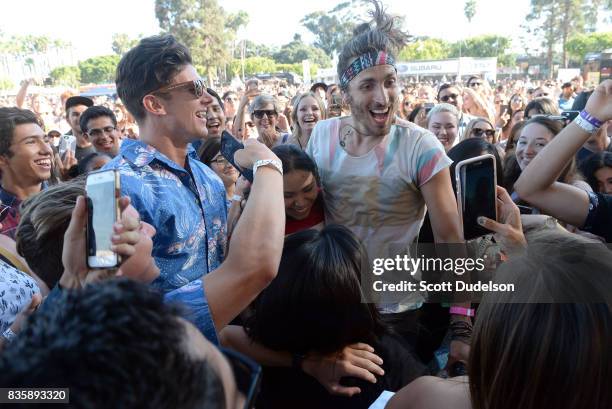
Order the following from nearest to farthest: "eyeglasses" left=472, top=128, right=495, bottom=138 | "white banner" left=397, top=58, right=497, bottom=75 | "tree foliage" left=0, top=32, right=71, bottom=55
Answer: "eyeglasses" left=472, top=128, right=495, bottom=138 < "white banner" left=397, top=58, right=497, bottom=75 < "tree foliage" left=0, top=32, right=71, bottom=55

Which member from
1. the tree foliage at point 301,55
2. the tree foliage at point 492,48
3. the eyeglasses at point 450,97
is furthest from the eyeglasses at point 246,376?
the tree foliage at point 301,55

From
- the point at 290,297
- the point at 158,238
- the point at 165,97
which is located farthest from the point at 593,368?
the point at 165,97

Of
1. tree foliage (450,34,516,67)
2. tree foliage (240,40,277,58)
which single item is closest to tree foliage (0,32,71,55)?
tree foliage (240,40,277,58)

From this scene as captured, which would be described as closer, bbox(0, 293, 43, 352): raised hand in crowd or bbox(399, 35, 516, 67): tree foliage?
bbox(0, 293, 43, 352): raised hand in crowd

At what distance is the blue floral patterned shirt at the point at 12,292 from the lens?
5.30 ft

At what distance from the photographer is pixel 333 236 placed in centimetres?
159

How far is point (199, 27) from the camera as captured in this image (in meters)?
63.7

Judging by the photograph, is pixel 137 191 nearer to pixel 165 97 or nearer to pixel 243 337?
pixel 165 97

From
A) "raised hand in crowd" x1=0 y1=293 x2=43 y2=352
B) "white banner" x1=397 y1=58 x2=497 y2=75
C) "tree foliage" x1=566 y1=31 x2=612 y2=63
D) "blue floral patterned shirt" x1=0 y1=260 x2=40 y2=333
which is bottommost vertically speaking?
"raised hand in crowd" x1=0 y1=293 x2=43 y2=352

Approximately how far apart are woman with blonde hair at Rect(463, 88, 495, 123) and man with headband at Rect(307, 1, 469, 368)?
477 cm

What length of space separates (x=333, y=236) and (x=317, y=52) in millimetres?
98577

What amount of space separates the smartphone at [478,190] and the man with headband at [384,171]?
17 centimetres

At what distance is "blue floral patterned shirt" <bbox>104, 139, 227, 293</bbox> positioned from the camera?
167cm

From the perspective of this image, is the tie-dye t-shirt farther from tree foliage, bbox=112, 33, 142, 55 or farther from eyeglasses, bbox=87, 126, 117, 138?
tree foliage, bbox=112, 33, 142, 55
